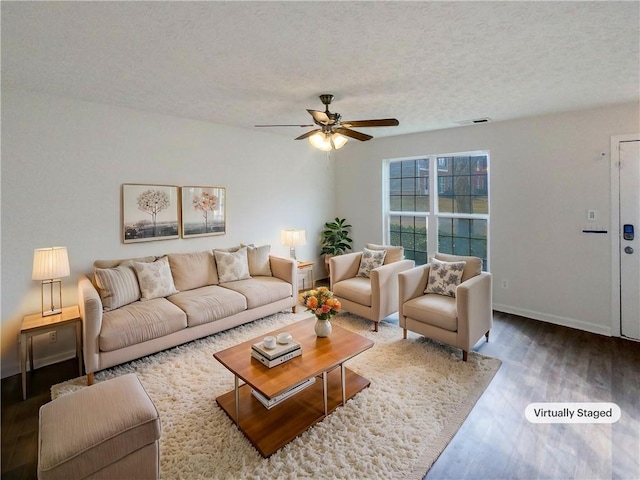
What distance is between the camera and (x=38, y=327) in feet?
8.86

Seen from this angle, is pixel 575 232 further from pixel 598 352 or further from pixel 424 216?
pixel 424 216

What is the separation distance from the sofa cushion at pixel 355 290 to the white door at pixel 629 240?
2.81m

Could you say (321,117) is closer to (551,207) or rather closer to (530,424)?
(530,424)

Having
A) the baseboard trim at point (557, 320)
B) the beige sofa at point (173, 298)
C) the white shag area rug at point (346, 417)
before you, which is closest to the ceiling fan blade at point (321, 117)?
the beige sofa at point (173, 298)

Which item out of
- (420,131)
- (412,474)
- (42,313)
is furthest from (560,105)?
(42,313)

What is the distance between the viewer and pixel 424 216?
205 inches

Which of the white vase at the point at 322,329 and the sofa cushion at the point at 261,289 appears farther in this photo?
the sofa cushion at the point at 261,289

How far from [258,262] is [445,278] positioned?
7.96 feet

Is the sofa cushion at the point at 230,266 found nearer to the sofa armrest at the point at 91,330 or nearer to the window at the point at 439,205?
the sofa armrest at the point at 91,330

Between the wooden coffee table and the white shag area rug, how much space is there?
67mm

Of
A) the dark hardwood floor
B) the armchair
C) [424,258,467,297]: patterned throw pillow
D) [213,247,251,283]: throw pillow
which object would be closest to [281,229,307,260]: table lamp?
[213,247,251,283]: throw pillow

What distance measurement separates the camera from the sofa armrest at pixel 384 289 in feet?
12.2

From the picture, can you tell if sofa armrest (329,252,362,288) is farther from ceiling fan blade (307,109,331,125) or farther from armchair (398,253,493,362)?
ceiling fan blade (307,109,331,125)

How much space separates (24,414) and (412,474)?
2.82 meters
